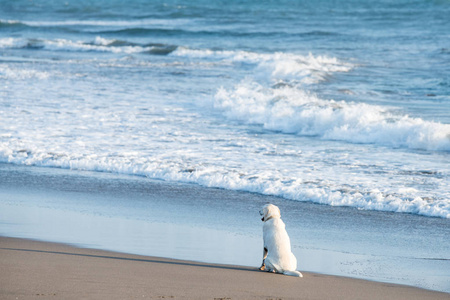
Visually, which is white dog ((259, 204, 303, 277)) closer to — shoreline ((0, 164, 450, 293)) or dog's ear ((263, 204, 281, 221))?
dog's ear ((263, 204, 281, 221))

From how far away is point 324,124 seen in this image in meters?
12.9

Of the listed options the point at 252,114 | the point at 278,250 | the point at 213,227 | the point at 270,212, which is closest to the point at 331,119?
the point at 252,114

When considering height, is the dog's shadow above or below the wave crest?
below

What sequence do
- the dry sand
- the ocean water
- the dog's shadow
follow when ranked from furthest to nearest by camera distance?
the ocean water
the dog's shadow
the dry sand

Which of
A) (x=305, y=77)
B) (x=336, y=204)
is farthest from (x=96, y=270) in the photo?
(x=305, y=77)

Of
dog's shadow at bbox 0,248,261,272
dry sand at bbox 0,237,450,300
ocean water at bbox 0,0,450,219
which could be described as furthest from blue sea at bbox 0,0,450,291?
dog's shadow at bbox 0,248,261,272

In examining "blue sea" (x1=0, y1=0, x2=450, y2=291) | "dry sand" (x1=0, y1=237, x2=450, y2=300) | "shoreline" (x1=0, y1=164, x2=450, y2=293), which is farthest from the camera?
"blue sea" (x1=0, y1=0, x2=450, y2=291)

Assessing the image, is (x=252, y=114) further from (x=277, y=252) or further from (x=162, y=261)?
(x=277, y=252)

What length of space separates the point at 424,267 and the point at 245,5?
55.2m

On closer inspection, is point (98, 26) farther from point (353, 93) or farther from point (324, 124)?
point (324, 124)

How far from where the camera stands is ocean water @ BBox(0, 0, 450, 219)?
899cm

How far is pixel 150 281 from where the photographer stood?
5.02 m

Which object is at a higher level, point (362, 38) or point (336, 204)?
point (362, 38)

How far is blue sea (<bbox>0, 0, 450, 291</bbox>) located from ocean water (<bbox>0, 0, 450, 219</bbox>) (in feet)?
0.11
